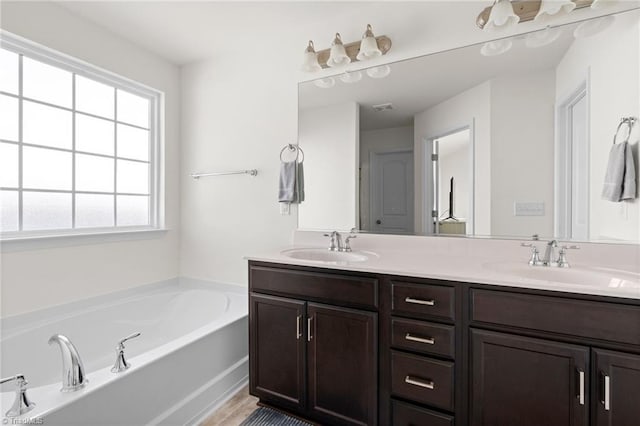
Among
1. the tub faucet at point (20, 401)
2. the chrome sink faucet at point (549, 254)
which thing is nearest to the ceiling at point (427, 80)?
the chrome sink faucet at point (549, 254)

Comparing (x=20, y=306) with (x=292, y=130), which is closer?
(x=20, y=306)

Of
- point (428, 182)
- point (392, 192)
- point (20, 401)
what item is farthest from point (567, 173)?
point (20, 401)

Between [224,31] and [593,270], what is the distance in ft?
8.67

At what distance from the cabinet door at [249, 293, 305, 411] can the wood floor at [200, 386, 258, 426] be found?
0.11m

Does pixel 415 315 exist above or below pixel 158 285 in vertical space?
above

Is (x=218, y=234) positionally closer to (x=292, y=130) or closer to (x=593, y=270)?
(x=292, y=130)

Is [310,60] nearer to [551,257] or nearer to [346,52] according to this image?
[346,52]

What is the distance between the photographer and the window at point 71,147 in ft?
6.17

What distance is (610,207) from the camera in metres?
1.42

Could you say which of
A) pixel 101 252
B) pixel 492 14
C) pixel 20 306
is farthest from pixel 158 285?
pixel 492 14

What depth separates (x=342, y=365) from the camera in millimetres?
1487

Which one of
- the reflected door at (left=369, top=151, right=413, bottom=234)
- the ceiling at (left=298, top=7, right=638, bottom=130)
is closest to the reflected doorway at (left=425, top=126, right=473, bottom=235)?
the reflected door at (left=369, top=151, right=413, bottom=234)

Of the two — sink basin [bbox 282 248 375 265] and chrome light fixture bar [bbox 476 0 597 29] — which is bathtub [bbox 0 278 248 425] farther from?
chrome light fixture bar [bbox 476 0 597 29]

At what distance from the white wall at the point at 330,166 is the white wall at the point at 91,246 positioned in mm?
1316
